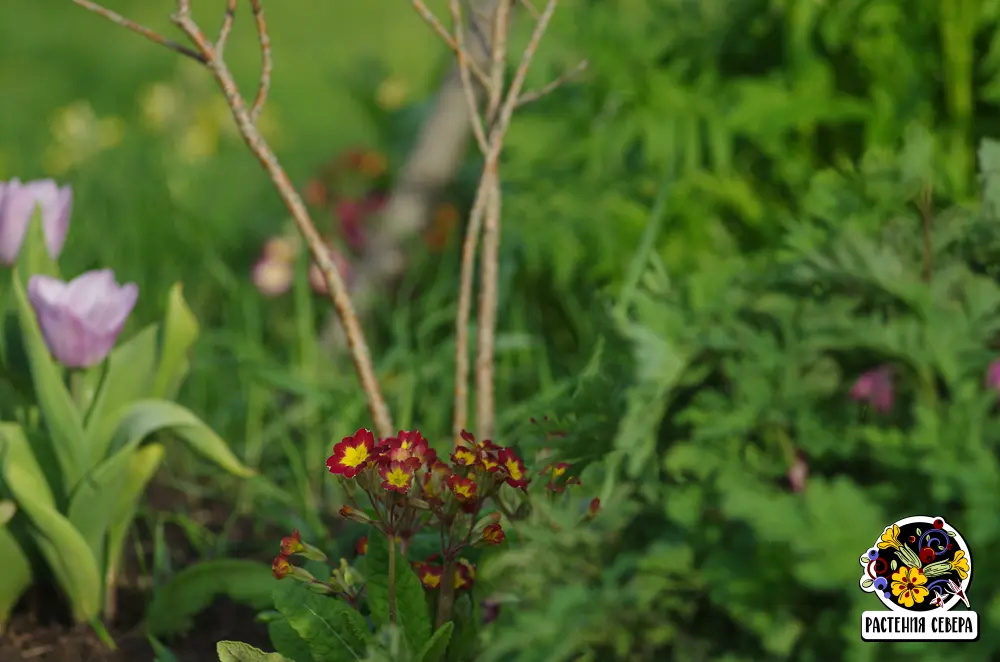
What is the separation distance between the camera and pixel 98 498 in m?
1.78

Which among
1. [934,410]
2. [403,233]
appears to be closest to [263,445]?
[403,233]

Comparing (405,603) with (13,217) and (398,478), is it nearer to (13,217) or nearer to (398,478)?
(398,478)

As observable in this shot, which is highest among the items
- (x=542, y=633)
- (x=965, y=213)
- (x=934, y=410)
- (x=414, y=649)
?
(x=965, y=213)

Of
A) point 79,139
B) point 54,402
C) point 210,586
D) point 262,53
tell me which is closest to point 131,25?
point 262,53

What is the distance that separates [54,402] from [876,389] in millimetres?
1206

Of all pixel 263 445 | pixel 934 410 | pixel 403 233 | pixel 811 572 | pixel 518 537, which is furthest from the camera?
pixel 403 233

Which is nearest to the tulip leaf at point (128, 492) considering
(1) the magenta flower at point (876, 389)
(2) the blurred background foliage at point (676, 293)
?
(2) the blurred background foliage at point (676, 293)

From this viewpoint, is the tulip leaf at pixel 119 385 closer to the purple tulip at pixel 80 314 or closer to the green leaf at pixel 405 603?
the purple tulip at pixel 80 314

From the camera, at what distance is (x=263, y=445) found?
8.93 feet

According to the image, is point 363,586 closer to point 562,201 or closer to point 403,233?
point 562,201

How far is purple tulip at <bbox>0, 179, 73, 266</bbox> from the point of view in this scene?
191 cm

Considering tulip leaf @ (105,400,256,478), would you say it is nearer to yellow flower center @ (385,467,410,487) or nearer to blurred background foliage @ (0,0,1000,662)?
blurred background foliage @ (0,0,1000,662)

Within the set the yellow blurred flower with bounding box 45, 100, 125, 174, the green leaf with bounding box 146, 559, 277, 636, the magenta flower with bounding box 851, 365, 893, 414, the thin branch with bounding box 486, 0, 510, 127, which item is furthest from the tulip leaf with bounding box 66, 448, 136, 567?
the yellow blurred flower with bounding box 45, 100, 125, 174

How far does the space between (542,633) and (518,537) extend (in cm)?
21
